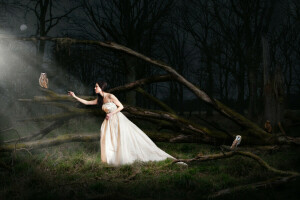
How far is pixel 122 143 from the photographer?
646 cm

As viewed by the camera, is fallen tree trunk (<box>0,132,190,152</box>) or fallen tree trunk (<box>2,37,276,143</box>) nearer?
fallen tree trunk (<box>0,132,190,152</box>)

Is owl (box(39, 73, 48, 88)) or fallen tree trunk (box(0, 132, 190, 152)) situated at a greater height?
owl (box(39, 73, 48, 88))

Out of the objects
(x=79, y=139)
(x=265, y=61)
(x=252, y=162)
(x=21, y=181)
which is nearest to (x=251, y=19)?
(x=265, y=61)

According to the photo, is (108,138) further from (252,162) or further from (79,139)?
(252,162)

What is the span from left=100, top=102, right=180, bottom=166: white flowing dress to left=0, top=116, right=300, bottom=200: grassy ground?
33 centimetres

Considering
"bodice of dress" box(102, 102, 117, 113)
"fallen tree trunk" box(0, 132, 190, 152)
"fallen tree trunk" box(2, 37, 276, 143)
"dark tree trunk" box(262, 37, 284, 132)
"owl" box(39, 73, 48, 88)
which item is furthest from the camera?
"dark tree trunk" box(262, 37, 284, 132)

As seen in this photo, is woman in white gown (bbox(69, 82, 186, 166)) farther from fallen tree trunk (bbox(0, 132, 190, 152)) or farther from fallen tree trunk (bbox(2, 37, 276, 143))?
fallen tree trunk (bbox(2, 37, 276, 143))

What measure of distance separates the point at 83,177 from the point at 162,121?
3126 millimetres

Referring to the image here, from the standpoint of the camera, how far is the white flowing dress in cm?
639

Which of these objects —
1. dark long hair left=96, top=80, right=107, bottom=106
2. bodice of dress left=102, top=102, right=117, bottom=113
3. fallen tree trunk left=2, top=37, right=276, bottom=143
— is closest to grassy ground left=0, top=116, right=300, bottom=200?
fallen tree trunk left=2, top=37, right=276, bottom=143

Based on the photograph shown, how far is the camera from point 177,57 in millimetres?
23656

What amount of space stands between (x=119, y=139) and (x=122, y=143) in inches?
5.1

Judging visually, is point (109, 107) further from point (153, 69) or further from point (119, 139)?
point (153, 69)

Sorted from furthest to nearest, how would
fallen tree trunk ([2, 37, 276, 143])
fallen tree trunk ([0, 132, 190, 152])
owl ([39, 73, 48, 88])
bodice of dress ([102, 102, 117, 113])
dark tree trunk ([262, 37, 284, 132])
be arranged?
dark tree trunk ([262, 37, 284, 132]) < fallen tree trunk ([2, 37, 276, 143]) < bodice of dress ([102, 102, 117, 113]) < owl ([39, 73, 48, 88]) < fallen tree trunk ([0, 132, 190, 152])
